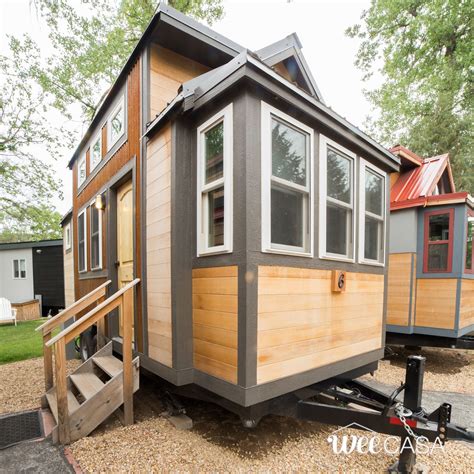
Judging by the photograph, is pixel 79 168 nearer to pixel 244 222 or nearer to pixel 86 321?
pixel 86 321

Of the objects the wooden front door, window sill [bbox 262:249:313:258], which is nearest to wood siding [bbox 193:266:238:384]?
window sill [bbox 262:249:313:258]

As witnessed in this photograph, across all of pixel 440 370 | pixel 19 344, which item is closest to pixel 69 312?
pixel 19 344

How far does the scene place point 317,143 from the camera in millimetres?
2982

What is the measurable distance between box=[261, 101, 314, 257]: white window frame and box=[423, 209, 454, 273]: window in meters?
4.18

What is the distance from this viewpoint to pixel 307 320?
272 cm

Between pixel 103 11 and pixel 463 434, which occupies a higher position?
pixel 103 11

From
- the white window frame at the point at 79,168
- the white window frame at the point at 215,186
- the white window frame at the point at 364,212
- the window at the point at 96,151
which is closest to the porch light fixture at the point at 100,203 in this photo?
the window at the point at 96,151

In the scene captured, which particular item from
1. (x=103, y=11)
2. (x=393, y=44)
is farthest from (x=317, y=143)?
(x=103, y=11)

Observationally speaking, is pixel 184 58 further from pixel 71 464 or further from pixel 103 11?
pixel 103 11

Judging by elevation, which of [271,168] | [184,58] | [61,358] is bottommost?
[61,358]

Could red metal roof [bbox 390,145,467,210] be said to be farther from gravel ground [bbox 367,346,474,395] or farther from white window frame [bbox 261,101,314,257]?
white window frame [bbox 261,101,314,257]

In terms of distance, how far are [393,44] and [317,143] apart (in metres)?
12.9

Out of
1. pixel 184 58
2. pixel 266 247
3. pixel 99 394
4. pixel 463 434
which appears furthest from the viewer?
pixel 184 58

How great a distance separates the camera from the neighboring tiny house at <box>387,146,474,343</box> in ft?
17.3
